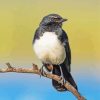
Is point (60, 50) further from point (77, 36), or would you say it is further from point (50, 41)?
point (77, 36)

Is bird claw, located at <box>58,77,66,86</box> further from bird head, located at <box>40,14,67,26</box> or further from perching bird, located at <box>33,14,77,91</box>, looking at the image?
bird head, located at <box>40,14,67,26</box>

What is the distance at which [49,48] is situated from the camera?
68.7 inches

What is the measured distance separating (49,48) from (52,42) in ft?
0.07

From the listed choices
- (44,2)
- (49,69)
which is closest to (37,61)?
(49,69)

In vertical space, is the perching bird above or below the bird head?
below

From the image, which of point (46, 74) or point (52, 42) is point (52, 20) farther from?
point (46, 74)

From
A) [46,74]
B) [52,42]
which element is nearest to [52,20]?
[52,42]

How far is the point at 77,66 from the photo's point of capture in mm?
1951

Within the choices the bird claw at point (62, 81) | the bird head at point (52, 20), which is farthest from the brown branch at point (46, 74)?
the bird head at point (52, 20)

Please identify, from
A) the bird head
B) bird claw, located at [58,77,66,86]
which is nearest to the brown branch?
bird claw, located at [58,77,66,86]

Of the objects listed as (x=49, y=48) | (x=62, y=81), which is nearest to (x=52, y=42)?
(x=49, y=48)

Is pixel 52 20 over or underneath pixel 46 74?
over

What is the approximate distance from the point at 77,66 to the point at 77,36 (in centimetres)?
11

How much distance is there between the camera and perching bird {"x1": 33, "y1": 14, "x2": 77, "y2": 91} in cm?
175
